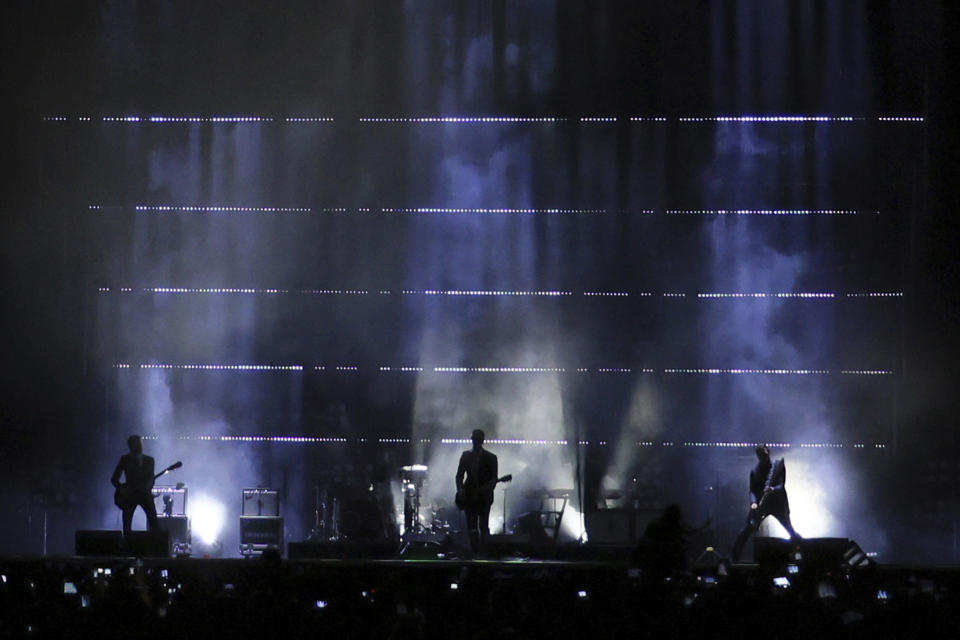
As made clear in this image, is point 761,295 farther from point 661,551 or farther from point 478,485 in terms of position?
point 661,551

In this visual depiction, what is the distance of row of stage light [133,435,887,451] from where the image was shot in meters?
12.7

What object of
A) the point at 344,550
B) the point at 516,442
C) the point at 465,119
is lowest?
the point at 344,550

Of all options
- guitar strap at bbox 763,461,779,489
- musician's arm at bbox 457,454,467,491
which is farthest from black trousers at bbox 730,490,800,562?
musician's arm at bbox 457,454,467,491

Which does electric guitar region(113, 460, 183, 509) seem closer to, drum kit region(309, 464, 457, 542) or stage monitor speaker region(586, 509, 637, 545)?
drum kit region(309, 464, 457, 542)

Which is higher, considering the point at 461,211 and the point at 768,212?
the point at 461,211

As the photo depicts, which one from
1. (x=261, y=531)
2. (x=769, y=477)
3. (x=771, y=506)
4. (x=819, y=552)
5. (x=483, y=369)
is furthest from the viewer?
(x=483, y=369)

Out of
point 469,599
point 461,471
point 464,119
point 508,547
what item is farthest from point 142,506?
point 469,599

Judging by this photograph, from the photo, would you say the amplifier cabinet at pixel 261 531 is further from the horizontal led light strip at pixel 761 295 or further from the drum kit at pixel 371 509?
the horizontal led light strip at pixel 761 295

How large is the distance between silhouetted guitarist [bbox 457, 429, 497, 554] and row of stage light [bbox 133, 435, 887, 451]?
2.54 m

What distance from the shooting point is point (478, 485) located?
10273 millimetres

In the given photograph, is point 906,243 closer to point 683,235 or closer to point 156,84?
point 683,235

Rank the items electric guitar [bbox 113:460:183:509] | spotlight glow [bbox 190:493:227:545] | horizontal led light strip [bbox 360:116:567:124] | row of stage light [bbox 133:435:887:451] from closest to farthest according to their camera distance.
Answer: electric guitar [bbox 113:460:183:509] → row of stage light [bbox 133:435:887:451] → spotlight glow [bbox 190:493:227:545] → horizontal led light strip [bbox 360:116:567:124]

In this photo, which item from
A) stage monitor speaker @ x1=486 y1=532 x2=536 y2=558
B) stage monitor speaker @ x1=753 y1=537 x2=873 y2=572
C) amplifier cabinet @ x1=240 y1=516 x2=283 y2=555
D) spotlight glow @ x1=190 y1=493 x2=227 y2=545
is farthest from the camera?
spotlight glow @ x1=190 y1=493 x2=227 y2=545

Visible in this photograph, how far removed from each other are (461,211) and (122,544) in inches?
197
